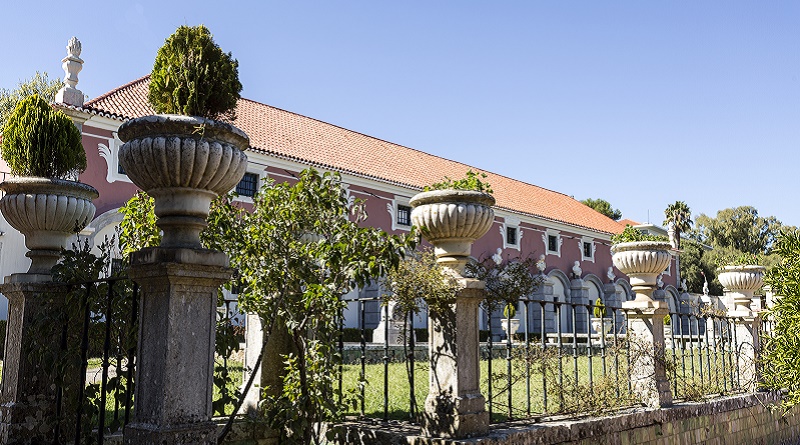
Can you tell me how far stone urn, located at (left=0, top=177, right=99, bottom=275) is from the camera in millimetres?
4809

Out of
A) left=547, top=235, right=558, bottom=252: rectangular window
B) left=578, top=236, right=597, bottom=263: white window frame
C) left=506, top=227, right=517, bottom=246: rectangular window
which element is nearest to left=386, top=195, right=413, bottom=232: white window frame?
left=506, top=227, right=517, bottom=246: rectangular window

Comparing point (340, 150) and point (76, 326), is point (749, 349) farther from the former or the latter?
point (340, 150)

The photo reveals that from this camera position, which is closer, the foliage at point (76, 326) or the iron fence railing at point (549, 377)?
the foliage at point (76, 326)

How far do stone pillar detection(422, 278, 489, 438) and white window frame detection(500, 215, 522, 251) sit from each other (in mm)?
22545

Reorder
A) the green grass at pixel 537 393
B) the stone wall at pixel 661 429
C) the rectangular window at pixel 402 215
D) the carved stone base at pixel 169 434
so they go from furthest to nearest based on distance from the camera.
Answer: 1. the rectangular window at pixel 402 215
2. the green grass at pixel 537 393
3. the stone wall at pixel 661 429
4. the carved stone base at pixel 169 434

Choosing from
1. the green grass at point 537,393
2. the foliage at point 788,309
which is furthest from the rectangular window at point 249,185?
the foliage at point 788,309

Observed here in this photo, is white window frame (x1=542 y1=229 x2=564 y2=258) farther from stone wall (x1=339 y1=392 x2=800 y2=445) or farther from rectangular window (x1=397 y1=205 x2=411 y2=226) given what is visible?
stone wall (x1=339 y1=392 x2=800 y2=445)

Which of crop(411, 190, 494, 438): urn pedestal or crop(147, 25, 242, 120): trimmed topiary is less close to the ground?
crop(147, 25, 242, 120): trimmed topiary

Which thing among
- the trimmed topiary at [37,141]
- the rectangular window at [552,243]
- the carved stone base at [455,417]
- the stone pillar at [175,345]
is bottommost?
the carved stone base at [455,417]

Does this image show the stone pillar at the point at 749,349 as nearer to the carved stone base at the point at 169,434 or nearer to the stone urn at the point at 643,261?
the stone urn at the point at 643,261

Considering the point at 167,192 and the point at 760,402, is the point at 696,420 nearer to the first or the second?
the point at 760,402

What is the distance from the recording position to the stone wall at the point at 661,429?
15.6ft

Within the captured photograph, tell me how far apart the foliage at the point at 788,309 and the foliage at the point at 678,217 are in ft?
140

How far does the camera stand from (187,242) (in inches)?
141
